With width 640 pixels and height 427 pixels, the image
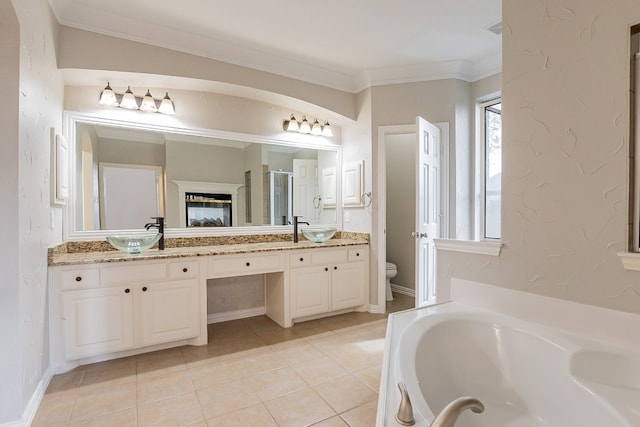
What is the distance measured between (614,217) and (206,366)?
2.49 metres

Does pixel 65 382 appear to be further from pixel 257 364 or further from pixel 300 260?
pixel 300 260

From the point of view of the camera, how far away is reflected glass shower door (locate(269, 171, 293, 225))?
336 centimetres

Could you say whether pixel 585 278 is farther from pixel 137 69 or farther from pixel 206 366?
pixel 137 69

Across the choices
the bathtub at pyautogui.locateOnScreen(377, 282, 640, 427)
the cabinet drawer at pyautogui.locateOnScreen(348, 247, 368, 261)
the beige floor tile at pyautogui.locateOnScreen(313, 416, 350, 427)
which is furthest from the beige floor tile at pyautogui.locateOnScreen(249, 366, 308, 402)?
the cabinet drawer at pyautogui.locateOnScreen(348, 247, 368, 261)

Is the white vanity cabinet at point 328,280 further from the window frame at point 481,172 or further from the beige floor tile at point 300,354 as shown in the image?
the window frame at point 481,172

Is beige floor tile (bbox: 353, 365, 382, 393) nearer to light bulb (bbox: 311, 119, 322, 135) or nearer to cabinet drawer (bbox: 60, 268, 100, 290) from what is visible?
cabinet drawer (bbox: 60, 268, 100, 290)

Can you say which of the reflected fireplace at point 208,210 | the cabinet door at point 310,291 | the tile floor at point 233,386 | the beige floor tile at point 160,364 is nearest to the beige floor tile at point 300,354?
the tile floor at point 233,386

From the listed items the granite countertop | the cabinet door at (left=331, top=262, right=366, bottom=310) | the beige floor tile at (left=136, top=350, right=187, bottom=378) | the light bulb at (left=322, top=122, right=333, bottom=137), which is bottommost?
the beige floor tile at (left=136, top=350, right=187, bottom=378)

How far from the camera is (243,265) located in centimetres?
269

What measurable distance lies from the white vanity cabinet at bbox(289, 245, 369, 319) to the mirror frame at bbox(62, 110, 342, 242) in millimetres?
541

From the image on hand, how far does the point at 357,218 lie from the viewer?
353 centimetres

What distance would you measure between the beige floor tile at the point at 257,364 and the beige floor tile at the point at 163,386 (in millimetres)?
339

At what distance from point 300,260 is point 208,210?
3.37ft

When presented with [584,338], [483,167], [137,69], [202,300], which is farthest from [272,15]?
[584,338]
